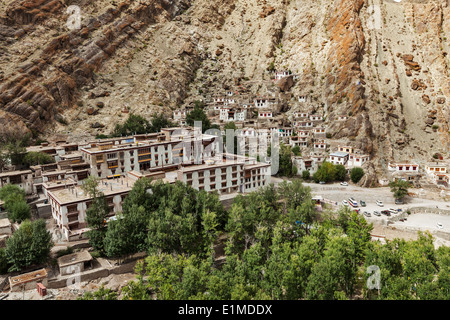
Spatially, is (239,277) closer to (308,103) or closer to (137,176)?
(137,176)

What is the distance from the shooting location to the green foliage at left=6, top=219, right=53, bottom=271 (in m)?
22.4

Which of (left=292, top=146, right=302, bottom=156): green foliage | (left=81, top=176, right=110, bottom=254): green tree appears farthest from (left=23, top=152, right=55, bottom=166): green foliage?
(left=292, top=146, right=302, bottom=156): green foliage

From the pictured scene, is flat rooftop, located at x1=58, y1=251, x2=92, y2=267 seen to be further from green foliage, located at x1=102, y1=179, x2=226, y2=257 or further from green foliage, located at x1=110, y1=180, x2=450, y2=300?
green foliage, located at x1=110, y1=180, x2=450, y2=300

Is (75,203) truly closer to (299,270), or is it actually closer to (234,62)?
(299,270)

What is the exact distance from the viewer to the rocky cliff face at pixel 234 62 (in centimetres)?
5762

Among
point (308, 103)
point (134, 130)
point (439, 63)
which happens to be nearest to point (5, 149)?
point (134, 130)

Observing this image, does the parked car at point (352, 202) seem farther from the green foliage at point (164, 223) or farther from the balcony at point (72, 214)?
the balcony at point (72, 214)

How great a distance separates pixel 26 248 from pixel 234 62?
69894 millimetres

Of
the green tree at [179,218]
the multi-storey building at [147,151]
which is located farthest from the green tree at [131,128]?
the green tree at [179,218]

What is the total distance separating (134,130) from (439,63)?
65137 millimetres

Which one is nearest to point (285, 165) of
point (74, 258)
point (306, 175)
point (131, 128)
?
point (306, 175)

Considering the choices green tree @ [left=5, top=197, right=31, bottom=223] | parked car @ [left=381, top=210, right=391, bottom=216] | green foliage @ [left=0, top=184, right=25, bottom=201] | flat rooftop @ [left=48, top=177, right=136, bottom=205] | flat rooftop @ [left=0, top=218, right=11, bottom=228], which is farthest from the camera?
parked car @ [left=381, top=210, right=391, bottom=216]

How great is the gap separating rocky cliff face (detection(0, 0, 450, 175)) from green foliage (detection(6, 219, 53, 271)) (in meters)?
36.1

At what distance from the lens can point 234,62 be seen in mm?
82688
